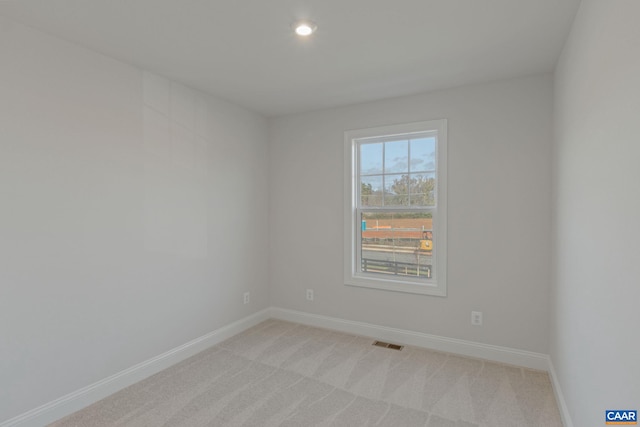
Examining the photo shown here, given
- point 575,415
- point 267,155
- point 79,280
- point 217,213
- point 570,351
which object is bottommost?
point 575,415

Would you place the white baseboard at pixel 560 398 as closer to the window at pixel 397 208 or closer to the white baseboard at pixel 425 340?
the white baseboard at pixel 425 340

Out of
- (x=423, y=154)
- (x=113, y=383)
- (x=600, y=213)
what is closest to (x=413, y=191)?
(x=423, y=154)

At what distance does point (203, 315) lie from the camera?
10.6 feet

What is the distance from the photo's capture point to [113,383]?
2.44 m

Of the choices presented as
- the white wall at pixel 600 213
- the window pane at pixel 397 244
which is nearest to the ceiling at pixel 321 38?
the white wall at pixel 600 213

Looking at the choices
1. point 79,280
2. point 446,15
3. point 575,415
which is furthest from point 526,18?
point 79,280

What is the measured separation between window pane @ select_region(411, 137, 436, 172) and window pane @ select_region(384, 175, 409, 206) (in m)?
0.16

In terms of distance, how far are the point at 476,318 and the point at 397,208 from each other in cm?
127

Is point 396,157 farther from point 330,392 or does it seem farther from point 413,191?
point 330,392

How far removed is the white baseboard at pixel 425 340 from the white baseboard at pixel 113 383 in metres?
0.78

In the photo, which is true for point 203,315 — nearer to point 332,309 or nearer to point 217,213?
point 217,213

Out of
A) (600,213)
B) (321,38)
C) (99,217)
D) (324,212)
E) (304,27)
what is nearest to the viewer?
(600,213)

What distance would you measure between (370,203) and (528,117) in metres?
1.63

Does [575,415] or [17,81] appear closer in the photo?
[575,415]
